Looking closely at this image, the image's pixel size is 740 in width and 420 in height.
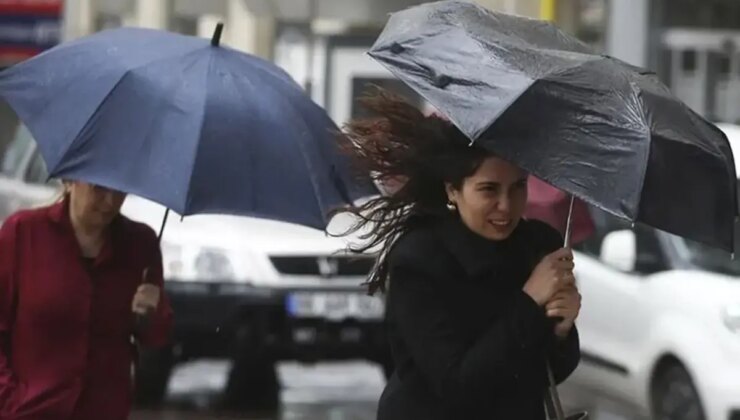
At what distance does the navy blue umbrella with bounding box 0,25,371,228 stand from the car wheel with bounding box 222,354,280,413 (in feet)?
20.5

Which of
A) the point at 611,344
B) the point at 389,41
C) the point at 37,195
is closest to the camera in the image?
the point at 389,41

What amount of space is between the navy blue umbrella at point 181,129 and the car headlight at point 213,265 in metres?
5.82

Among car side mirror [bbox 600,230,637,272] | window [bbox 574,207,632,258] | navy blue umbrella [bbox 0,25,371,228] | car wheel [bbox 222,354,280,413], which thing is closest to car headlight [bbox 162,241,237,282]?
car wheel [bbox 222,354,280,413]

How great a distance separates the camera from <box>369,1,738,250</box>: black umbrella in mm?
3533

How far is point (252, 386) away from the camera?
12156mm

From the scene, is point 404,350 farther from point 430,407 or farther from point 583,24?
point 583,24

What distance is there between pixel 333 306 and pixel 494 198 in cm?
744

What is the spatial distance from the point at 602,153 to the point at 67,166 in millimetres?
1682

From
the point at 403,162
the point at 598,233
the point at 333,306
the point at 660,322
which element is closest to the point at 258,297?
the point at 333,306

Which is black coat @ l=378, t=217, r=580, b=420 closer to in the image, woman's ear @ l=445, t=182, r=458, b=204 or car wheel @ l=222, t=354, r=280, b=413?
woman's ear @ l=445, t=182, r=458, b=204

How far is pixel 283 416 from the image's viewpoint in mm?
11086

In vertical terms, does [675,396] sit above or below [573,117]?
below

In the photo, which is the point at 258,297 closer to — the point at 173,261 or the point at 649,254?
the point at 173,261

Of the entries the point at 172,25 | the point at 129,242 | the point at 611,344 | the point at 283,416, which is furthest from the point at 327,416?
the point at 172,25
